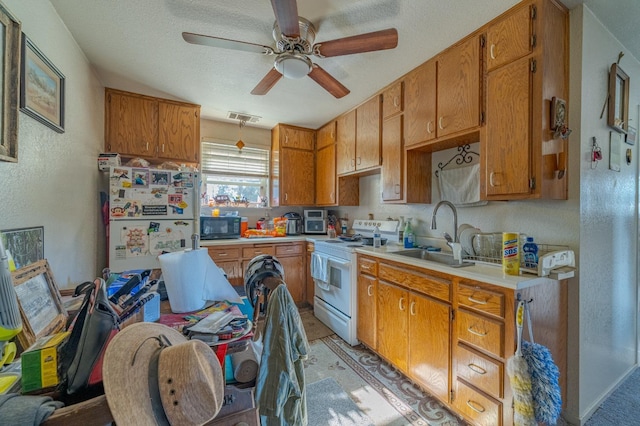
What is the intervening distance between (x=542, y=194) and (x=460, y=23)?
1221 millimetres

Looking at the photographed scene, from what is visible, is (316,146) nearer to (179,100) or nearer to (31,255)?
(179,100)

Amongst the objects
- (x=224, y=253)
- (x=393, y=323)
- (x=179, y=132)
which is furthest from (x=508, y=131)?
(x=179, y=132)

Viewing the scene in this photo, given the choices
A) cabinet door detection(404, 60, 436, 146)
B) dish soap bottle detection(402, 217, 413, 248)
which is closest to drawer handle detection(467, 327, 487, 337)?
dish soap bottle detection(402, 217, 413, 248)

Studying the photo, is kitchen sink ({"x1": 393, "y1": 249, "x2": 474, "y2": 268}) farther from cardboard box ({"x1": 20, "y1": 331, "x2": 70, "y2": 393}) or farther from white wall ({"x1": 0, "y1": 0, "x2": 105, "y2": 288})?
white wall ({"x1": 0, "y1": 0, "x2": 105, "y2": 288})

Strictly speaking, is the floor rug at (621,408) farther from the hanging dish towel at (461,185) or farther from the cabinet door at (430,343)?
the hanging dish towel at (461,185)

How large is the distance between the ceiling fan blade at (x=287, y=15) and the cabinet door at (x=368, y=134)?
1412mm

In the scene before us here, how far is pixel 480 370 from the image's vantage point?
56.9 inches

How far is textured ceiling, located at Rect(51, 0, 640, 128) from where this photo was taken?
1.55 metres

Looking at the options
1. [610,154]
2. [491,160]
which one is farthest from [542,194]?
[610,154]

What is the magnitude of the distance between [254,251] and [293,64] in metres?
2.12

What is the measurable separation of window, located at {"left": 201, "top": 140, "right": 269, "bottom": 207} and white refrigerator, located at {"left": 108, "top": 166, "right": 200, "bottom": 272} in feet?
3.07

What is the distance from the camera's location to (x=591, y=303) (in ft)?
5.29

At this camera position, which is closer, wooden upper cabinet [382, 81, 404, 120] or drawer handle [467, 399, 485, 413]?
drawer handle [467, 399, 485, 413]

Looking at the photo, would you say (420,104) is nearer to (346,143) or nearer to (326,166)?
(346,143)
